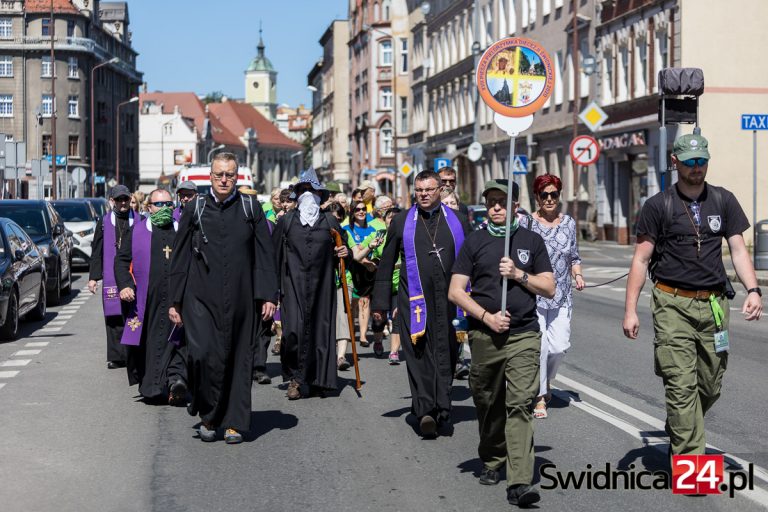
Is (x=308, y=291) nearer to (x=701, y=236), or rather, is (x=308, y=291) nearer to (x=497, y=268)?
(x=497, y=268)

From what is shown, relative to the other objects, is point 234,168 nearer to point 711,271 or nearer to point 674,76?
point 711,271

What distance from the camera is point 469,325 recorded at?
24.3ft

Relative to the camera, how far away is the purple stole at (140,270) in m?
11.2

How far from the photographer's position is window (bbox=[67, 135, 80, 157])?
102 meters

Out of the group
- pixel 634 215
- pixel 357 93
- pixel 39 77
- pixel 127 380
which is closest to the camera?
pixel 127 380

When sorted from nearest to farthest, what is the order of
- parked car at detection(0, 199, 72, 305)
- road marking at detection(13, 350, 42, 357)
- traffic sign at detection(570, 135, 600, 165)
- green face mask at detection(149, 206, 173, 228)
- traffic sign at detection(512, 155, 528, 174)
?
green face mask at detection(149, 206, 173, 228) < road marking at detection(13, 350, 42, 357) < parked car at detection(0, 199, 72, 305) < traffic sign at detection(570, 135, 600, 165) < traffic sign at detection(512, 155, 528, 174)

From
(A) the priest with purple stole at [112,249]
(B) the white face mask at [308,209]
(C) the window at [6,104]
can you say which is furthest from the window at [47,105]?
(B) the white face mask at [308,209]

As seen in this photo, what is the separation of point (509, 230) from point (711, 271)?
1.15 meters

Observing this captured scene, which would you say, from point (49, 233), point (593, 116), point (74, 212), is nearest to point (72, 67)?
point (74, 212)

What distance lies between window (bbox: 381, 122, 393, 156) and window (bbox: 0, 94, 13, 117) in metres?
28.5

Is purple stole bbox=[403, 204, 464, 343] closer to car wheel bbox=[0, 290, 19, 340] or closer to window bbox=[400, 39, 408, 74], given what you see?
car wheel bbox=[0, 290, 19, 340]

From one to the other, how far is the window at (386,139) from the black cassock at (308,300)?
9439cm

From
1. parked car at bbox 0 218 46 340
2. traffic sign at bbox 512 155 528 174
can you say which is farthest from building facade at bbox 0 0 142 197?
parked car at bbox 0 218 46 340

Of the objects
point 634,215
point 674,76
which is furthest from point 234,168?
point 634,215
